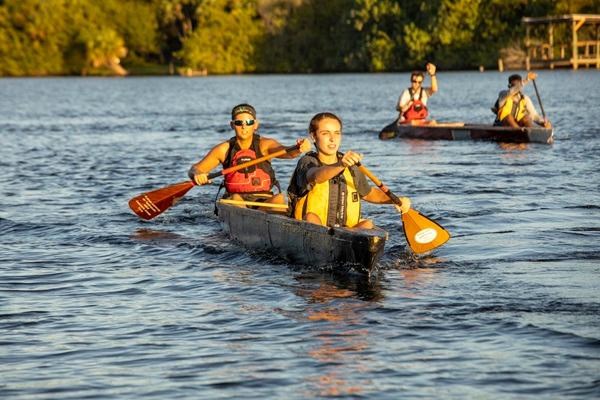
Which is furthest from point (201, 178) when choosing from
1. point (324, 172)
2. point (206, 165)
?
point (324, 172)

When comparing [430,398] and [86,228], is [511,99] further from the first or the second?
[430,398]

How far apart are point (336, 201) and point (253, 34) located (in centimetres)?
10671

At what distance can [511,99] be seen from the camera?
25.9 meters

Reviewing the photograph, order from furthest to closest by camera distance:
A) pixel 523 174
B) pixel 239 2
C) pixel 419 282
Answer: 1. pixel 239 2
2. pixel 523 174
3. pixel 419 282

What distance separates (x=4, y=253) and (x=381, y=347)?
621cm

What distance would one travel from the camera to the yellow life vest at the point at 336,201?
11.5 meters

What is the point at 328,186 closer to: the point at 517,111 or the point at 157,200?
the point at 157,200

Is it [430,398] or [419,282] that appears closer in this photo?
[430,398]

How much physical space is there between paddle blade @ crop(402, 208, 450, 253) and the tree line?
278 feet

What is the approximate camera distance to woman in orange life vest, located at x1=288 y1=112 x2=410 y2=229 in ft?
36.2

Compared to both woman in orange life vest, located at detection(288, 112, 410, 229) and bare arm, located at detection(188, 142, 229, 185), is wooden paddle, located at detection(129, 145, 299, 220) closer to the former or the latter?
bare arm, located at detection(188, 142, 229, 185)

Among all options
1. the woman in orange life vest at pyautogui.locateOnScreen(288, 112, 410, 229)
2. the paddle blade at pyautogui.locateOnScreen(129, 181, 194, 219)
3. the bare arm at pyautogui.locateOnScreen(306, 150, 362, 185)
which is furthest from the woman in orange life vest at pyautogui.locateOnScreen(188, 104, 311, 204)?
the bare arm at pyautogui.locateOnScreen(306, 150, 362, 185)

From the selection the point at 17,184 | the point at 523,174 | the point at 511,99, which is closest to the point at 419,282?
the point at 523,174

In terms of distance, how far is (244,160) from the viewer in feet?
46.4
